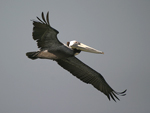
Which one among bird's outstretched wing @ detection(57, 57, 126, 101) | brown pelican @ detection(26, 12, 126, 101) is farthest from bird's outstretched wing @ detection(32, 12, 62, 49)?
bird's outstretched wing @ detection(57, 57, 126, 101)

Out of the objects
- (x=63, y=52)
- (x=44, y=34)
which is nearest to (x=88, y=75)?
(x=63, y=52)

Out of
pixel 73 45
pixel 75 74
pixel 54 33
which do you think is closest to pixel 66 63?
pixel 75 74

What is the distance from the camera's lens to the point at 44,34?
35.9 ft

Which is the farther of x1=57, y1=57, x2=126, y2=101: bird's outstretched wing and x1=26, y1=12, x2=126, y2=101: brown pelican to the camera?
x1=57, y1=57, x2=126, y2=101: bird's outstretched wing

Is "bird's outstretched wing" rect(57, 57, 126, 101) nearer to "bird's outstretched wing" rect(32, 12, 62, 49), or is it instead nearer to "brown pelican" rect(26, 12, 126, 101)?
"brown pelican" rect(26, 12, 126, 101)

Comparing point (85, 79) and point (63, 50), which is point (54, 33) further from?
point (85, 79)

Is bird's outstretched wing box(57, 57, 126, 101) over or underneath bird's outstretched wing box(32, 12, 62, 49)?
underneath

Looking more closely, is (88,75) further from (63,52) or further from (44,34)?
(44,34)

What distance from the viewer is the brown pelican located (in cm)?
1080

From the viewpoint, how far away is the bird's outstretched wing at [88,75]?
43.2ft

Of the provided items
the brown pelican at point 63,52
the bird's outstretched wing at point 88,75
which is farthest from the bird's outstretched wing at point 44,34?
the bird's outstretched wing at point 88,75

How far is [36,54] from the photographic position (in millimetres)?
11258

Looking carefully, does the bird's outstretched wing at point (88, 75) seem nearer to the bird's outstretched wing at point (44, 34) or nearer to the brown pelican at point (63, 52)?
the brown pelican at point (63, 52)

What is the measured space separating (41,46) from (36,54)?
1.26 ft
